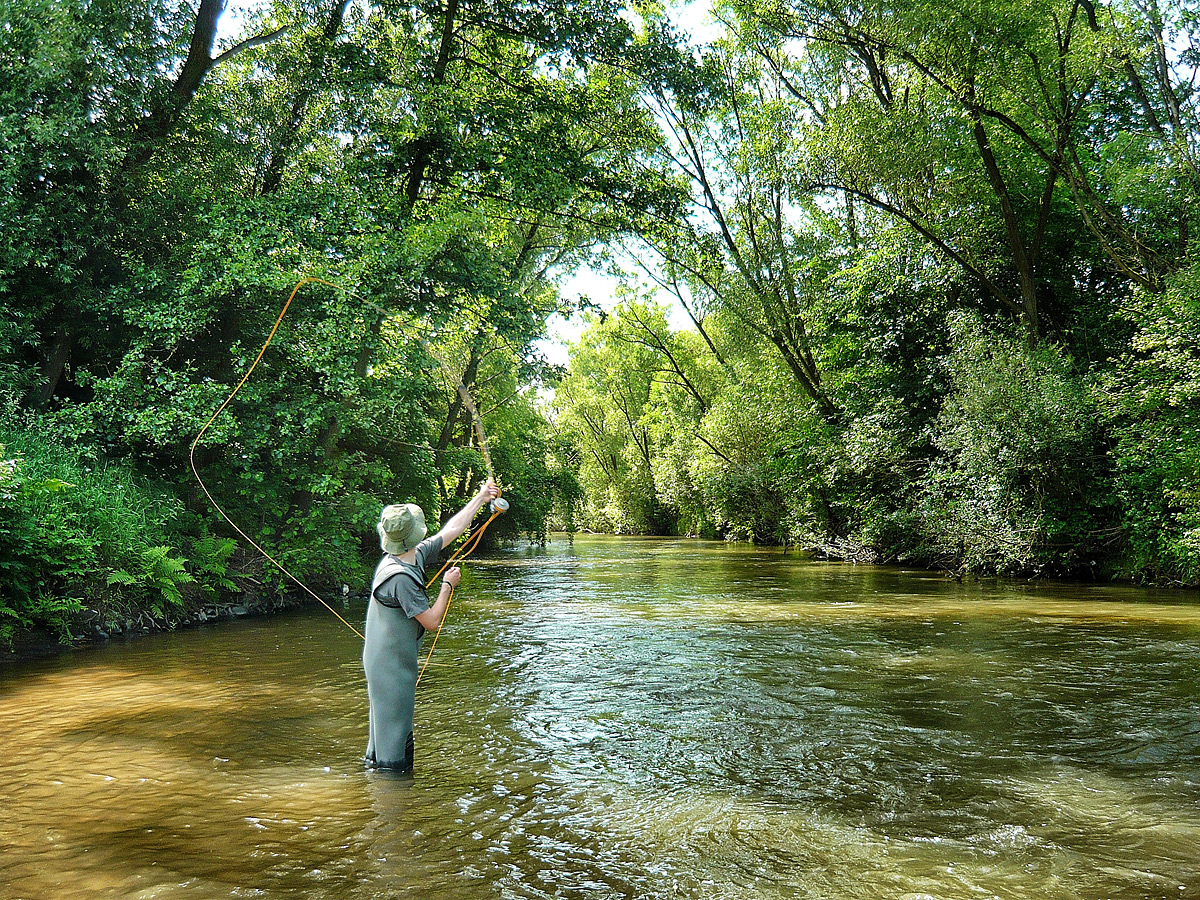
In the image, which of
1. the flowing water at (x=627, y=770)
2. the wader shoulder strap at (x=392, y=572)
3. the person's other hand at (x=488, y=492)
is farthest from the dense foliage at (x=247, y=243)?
the wader shoulder strap at (x=392, y=572)

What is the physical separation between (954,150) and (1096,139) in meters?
4.60

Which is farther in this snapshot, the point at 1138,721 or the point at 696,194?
the point at 696,194

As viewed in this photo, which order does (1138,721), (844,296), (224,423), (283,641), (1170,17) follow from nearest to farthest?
(1138,721)
(283,641)
(224,423)
(1170,17)
(844,296)

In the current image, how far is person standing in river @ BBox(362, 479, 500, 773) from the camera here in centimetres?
570

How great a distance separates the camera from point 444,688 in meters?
8.73

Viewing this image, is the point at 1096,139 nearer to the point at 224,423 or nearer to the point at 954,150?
the point at 954,150

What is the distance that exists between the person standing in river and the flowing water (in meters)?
0.26

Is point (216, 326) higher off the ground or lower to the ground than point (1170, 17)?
lower

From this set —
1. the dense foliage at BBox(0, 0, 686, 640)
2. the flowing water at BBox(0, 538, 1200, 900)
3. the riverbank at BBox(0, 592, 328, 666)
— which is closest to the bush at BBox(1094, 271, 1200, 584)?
the flowing water at BBox(0, 538, 1200, 900)

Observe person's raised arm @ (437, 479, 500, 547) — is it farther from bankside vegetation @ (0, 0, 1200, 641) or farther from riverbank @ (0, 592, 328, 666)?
riverbank @ (0, 592, 328, 666)

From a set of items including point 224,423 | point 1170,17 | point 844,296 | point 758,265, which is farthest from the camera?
point 758,265

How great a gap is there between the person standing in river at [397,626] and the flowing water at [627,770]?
0.85 ft

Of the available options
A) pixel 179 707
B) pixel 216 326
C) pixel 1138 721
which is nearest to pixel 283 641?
pixel 179 707

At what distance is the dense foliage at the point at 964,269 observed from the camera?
17.2 meters
